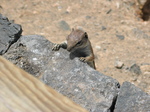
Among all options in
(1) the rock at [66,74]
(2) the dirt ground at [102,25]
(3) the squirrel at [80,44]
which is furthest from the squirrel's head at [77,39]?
(2) the dirt ground at [102,25]

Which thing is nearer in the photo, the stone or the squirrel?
the squirrel

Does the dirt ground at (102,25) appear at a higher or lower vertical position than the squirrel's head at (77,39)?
lower

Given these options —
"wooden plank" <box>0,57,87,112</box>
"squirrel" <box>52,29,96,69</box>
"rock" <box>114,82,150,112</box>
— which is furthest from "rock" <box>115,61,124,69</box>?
"wooden plank" <box>0,57,87,112</box>

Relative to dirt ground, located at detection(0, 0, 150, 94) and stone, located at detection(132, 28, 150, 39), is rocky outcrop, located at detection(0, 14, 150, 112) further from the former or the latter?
stone, located at detection(132, 28, 150, 39)

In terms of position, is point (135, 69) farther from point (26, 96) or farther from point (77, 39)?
point (26, 96)

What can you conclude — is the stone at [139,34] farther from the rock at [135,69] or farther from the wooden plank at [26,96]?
the wooden plank at [26,96]

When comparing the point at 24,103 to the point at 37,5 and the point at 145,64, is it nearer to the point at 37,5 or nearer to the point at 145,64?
the point at 145,64

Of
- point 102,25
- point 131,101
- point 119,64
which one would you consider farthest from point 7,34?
point 102,25
